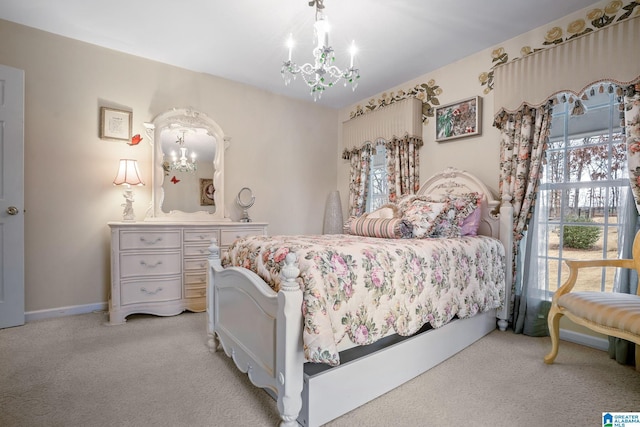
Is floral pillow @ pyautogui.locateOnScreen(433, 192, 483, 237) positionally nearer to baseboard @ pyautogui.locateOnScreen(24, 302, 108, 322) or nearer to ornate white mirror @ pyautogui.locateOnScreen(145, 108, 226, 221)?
ornate white mirror @ pyautogui.locateOnScreen(145, 108, 226, 221)

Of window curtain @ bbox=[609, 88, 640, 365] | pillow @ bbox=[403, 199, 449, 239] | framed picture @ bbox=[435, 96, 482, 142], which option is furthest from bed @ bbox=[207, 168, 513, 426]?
framed picture @ bbox=[435, 96, 482, 142]

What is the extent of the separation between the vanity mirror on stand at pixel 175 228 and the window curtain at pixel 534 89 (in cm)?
254

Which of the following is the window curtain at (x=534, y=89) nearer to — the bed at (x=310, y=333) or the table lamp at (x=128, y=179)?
the bed at (x=310, y=333)

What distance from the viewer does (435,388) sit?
1738 mm

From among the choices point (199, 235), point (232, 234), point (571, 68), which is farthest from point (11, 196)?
point (571, 68)

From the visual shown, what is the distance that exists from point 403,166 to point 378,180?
0.58 metres

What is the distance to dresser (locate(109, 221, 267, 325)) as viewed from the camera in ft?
8.99

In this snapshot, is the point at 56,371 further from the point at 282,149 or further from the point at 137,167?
the point at 282,149

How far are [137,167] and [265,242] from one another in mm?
2002

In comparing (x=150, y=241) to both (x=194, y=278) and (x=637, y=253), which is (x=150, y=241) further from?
(x=637, y=253)

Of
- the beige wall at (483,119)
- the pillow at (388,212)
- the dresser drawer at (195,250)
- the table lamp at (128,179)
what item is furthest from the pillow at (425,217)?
the table lamp at (128,179)

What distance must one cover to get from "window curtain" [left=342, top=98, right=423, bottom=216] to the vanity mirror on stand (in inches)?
60.9

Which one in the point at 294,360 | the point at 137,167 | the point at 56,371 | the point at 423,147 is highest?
the point at 423,147

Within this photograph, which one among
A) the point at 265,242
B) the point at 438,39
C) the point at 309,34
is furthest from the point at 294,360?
the point at 438,39
